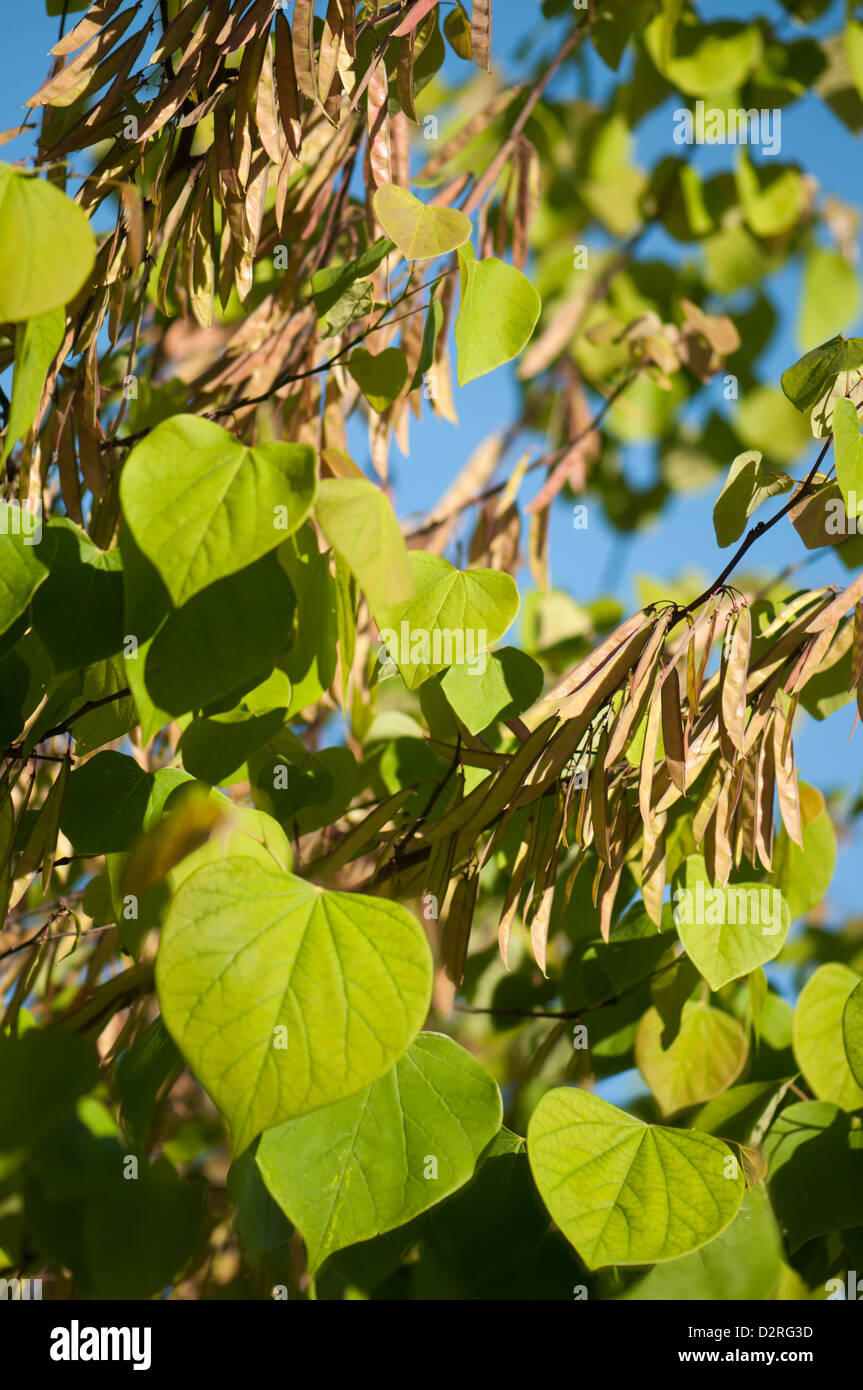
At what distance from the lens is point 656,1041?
0.60 m

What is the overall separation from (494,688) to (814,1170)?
0.30 metres

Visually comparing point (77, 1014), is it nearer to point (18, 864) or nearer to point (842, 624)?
point (18, 864)

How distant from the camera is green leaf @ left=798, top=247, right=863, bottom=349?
150 centimetres

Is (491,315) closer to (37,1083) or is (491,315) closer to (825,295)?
(37,1083)

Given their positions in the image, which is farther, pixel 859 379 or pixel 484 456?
pixel 484 456

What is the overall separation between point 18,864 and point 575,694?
1.00ft

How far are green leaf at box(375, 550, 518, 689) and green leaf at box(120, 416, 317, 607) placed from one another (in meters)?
0.11

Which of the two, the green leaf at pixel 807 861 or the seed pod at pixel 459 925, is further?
the green leaf at pixel 807 861

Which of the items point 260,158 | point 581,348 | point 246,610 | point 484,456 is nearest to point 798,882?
point 246,610

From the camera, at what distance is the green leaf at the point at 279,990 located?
0.34m

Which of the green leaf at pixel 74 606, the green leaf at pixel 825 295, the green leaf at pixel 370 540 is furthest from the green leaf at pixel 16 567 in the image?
the green leaf at pixel 825 295

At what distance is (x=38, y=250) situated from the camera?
1.13ft

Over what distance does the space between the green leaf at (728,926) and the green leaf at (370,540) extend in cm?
23

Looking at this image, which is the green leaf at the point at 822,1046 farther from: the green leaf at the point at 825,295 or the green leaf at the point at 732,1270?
the green leaf at the point at 825,295
